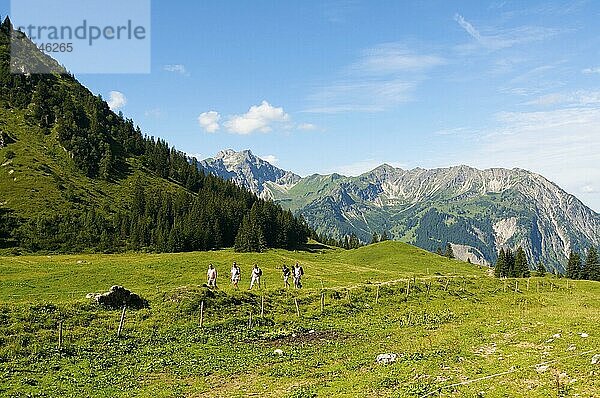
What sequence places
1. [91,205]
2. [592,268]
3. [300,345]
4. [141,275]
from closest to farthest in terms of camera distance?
1. [300,345]
2. [141,275]
3. [592,268]
4. [91,205]

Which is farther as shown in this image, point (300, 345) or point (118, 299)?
point (118, 299)

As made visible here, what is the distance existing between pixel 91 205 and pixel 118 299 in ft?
392

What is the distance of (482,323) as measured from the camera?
36.5 meters

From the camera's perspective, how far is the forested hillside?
124 metres

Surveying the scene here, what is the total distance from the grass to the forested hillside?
234ft

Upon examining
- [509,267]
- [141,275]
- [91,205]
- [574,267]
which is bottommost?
[574,267]

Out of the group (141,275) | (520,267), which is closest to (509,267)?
(520,267)

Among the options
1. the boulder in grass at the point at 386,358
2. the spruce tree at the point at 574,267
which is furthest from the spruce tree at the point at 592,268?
the boulder in grass at the point at 386,358

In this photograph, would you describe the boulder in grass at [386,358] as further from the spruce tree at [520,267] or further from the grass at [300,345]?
the spruce tree at [520,267]

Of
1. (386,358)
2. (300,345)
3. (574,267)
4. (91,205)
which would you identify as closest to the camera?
(386,358)

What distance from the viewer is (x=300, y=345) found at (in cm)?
3203

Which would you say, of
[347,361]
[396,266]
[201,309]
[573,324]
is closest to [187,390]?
[347,361]

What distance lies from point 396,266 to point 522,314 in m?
69.6

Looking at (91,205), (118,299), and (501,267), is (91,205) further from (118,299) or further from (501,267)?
(501,267)
